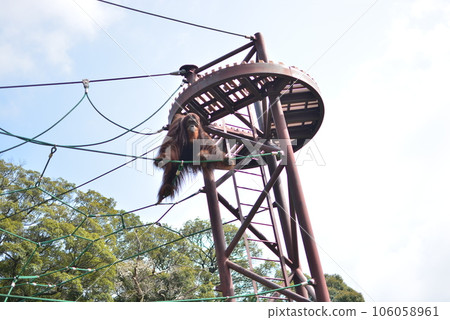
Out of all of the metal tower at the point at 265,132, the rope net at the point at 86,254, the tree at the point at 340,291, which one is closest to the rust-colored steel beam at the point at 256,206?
the metal tower at the point at 265,132

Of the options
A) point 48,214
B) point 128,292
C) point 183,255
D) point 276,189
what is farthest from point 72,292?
point 276,189

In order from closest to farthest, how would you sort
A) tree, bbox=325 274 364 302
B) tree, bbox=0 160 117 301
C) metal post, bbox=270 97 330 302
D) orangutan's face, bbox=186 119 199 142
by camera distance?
metal post, bbox=270 97 330 302 → orangutan's face, bbox=186 119 199 142 → tree, bbox=0 160 117 301 → tree, bbox=325 274 364 302

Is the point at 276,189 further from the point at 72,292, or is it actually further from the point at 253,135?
the point at 72,292

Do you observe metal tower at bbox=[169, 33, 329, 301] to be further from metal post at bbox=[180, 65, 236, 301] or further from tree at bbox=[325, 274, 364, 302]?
tree at bbox=[325, 274, 364, 302]

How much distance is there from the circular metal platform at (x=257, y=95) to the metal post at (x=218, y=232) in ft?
2.60

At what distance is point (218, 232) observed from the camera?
5031 mm

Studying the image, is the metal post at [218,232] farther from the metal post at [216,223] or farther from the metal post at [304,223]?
the metal post at [304,223]

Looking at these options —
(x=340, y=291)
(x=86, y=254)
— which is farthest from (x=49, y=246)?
(x=340, y=291)

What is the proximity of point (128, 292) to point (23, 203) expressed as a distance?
5.78m

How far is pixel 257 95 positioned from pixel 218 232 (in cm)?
187

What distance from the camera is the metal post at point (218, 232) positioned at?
4.76 meters

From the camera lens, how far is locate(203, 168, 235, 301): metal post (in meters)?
4.76

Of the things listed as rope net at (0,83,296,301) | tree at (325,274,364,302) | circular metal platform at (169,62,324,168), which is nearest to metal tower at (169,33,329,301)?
circular metal platform at (169,62,324,168)

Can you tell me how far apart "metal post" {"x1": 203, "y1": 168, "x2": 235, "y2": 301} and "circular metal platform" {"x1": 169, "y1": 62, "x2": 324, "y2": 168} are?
79 cm
